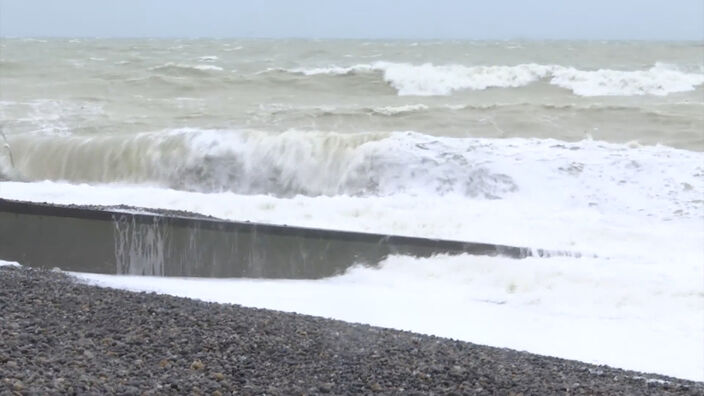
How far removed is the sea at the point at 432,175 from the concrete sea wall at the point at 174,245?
0.19m

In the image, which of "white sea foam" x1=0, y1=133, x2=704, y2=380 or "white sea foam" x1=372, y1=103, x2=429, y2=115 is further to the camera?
"white sea foam" x1=372, y1=103, x2=429, y2=115

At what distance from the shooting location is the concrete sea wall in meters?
7.56

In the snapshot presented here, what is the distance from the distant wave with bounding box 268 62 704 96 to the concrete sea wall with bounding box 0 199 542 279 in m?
17.3

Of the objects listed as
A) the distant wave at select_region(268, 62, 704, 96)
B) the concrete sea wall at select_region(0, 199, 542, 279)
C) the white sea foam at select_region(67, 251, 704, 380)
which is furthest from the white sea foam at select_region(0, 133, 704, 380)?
the distant wave at select_region(268, 62, 704, 96)

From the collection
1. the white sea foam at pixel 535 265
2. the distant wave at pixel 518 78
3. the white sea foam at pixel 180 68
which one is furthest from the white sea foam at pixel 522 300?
the white sea foam at pixel 180 68

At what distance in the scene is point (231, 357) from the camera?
14.1 feet

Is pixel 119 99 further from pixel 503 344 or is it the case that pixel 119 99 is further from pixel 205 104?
pixel 503 344

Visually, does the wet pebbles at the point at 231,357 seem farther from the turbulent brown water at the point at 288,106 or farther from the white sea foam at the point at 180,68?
the white sea foam at the point at 180,68

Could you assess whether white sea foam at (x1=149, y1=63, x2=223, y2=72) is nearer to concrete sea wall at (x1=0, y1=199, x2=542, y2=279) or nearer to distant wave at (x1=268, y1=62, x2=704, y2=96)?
distant wave at (x1=268, y1=62, x2=704, y2=96)

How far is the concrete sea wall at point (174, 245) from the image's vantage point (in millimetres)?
7562

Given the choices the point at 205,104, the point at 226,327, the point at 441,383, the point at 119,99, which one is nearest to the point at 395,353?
the point at 441,383

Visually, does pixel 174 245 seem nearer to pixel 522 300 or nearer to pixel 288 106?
pixel 522 300

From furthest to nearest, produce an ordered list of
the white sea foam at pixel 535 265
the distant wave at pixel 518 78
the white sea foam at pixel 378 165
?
the distant wave at pixel 518 78, the white sea foam at pixel 378 165, the white sea foam at pixel 535 265

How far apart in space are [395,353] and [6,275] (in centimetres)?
285
